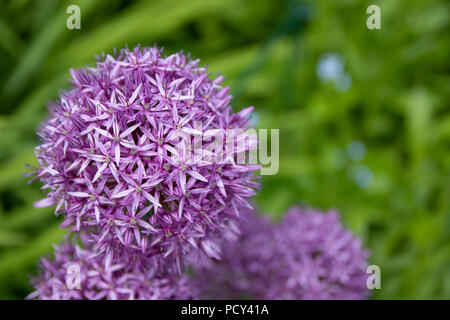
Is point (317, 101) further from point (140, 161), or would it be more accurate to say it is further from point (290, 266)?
point (140, 161)

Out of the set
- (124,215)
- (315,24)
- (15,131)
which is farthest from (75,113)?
(315,24)

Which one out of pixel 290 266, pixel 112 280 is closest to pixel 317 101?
pixel 290 266

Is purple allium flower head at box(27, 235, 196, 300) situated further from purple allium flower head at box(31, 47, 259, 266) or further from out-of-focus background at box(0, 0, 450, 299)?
out-of-focus background at box(0, 0, 450, 299)

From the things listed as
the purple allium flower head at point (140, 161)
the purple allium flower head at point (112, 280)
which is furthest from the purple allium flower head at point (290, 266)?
the purple allium flower head at point (140, 161)

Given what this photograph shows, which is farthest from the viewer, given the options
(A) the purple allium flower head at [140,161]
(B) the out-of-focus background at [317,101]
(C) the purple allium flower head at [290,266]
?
(B) the out-of-focus background at [317,101]

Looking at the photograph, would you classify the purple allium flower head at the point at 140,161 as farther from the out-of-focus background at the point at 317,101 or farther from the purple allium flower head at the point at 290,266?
the out-of-focus background at the point at 317,101

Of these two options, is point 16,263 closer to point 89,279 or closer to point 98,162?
point 89,279
